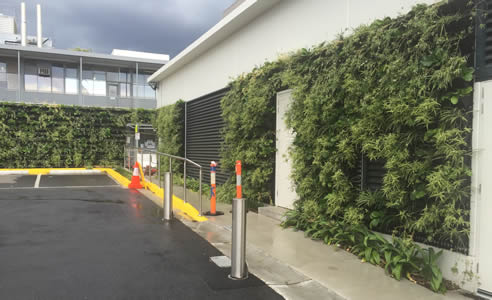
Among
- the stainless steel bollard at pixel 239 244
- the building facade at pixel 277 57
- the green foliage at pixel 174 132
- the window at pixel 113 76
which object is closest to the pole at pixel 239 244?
the stainless steel bollard at pixel 239 244

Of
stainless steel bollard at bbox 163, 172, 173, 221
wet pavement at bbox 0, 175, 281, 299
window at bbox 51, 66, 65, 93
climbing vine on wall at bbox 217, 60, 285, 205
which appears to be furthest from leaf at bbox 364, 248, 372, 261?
window at bbox 51, 66, 65, 93

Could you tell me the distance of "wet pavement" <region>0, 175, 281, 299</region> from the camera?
3.35 meters

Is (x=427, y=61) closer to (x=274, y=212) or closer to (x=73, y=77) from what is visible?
(x=274, y=212)

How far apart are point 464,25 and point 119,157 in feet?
54.8

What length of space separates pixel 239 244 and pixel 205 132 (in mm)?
7322

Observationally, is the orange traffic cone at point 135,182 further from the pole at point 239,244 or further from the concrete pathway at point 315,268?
the pole at point 239,244

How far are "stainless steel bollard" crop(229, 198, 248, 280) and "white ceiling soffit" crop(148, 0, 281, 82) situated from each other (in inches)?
201

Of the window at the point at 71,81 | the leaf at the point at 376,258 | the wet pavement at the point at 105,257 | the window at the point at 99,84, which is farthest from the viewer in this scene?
the window at the point at 99,84

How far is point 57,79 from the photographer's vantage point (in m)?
22.5

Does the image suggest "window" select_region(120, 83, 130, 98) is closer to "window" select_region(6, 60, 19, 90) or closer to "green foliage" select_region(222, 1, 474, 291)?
"window" select_region(6, 60, 19, 90)

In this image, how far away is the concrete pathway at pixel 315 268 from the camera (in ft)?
11.1

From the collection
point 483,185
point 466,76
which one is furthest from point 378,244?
point 466,76

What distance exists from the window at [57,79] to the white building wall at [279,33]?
1409cm

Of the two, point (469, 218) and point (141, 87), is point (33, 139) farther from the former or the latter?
point (469, 218)
